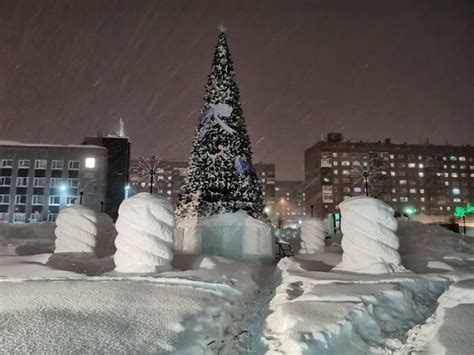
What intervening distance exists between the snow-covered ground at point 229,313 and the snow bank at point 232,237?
786 cm

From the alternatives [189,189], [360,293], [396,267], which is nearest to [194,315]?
[360,293]

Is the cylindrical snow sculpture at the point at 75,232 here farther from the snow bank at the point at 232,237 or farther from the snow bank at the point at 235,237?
the snow bank at the point at 235,237

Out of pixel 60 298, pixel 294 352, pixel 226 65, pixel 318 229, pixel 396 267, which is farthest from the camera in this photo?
pixel 226 65

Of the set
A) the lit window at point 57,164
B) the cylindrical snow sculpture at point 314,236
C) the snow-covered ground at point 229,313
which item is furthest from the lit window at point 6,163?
the snow-covered ground at point 229,313

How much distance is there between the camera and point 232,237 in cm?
1866

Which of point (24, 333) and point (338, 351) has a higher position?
point (24, 333)

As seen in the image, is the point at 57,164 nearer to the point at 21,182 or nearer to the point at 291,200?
the point at 21,182

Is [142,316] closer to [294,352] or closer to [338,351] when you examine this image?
[294,352]

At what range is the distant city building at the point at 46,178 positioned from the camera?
63.1 m

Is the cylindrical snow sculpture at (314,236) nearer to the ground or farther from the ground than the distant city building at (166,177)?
nearer to the ground

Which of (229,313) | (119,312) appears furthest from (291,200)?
(119,312)

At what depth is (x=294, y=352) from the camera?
223 inches

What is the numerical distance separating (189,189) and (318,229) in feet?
22.6

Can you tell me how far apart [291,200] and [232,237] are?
481 feet
